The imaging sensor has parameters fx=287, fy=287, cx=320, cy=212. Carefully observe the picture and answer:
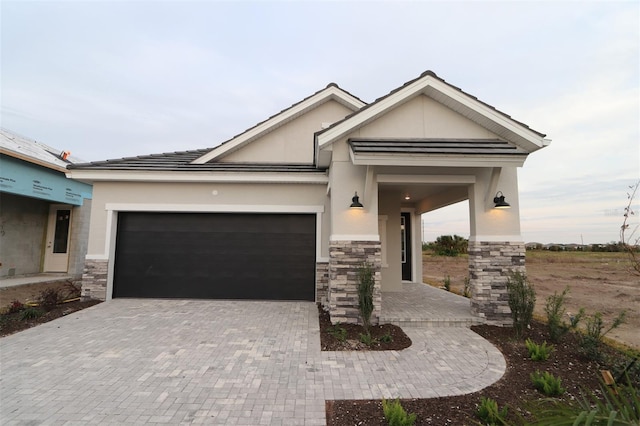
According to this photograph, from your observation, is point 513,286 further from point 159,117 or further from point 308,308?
point 159,117

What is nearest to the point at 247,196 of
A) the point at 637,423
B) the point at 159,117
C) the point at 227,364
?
the point at 227,364

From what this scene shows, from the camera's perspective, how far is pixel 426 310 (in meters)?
7.29

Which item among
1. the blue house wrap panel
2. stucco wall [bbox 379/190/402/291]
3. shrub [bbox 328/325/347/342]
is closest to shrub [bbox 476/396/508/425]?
shrub [bbox 328/325/347/342]

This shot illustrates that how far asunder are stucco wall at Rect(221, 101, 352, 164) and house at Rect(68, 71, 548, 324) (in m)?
0.04

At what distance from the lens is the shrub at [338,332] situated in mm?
5685

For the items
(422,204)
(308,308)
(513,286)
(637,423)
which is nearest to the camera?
(637,423)

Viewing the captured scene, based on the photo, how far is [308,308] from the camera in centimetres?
788

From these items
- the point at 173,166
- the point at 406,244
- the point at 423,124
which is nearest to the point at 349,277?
the point at 423,124

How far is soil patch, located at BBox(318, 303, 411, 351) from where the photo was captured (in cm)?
536

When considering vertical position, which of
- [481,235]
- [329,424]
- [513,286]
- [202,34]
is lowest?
[329,424]

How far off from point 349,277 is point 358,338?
133 cm

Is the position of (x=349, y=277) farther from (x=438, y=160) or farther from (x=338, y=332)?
(x=438, y=160)

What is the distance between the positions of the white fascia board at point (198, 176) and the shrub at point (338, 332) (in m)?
4.20

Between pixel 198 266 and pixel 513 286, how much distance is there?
8.19 m
